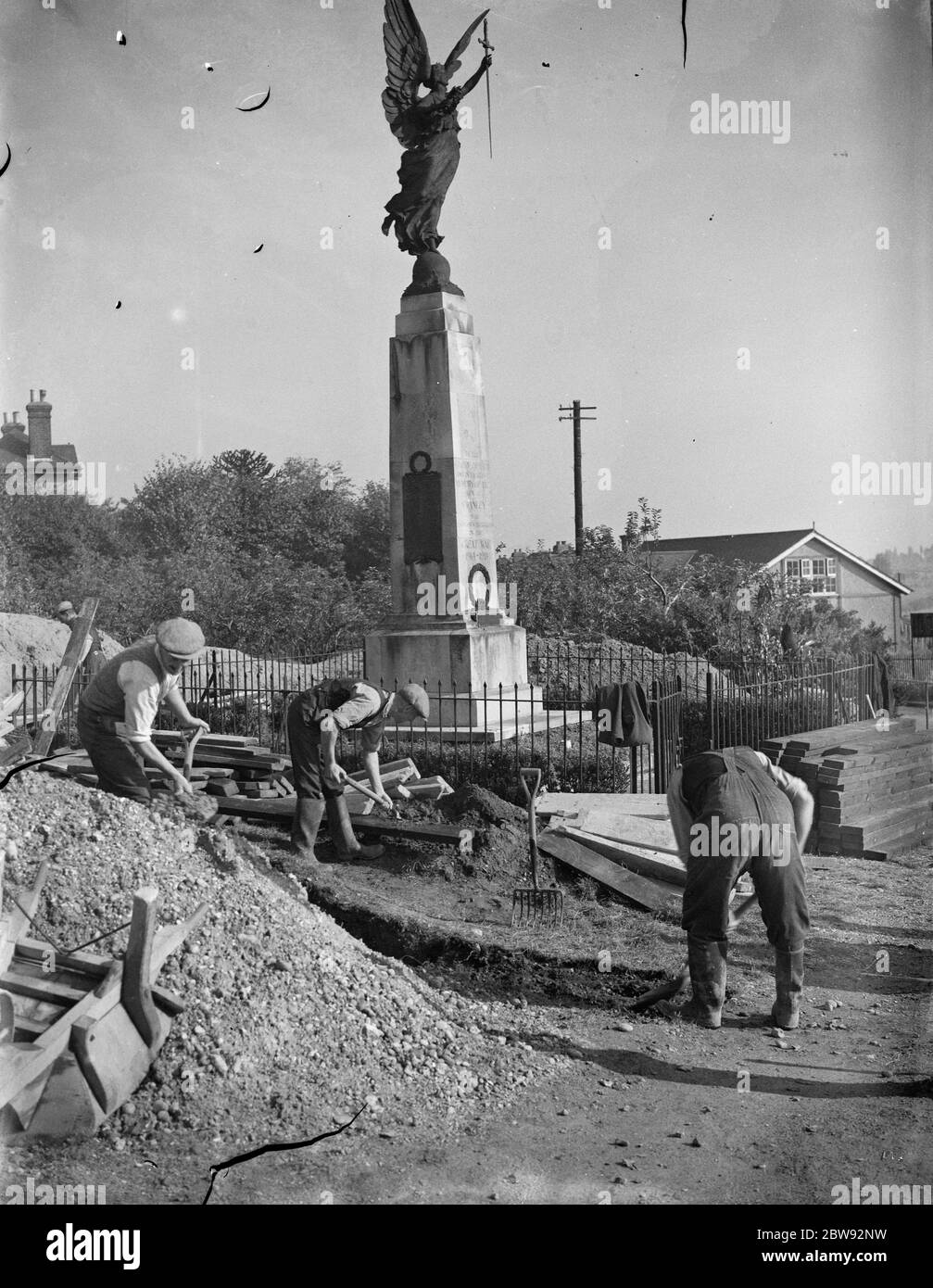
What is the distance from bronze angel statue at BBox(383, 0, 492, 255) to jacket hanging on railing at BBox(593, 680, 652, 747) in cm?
414

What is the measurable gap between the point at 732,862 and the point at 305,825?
273 centimetres

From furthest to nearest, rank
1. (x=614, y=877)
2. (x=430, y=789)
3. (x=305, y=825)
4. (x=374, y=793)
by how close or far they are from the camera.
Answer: (x=430, y=789)
(x=374, y=793)
(x=305, y=825)
(x=614, y=877)

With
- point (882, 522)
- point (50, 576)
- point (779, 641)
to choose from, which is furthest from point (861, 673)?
point (50, 576)

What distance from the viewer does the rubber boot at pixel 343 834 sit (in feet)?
19.4

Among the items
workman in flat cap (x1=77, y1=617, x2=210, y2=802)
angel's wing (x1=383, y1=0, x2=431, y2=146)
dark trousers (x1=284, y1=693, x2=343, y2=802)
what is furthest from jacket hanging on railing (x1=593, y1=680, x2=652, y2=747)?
angel's wing (x1=383, y1=0, x2=431, y2=146)

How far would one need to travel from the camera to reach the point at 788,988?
13.7ft

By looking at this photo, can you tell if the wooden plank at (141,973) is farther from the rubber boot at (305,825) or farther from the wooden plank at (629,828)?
the wooden plank at (629,828)

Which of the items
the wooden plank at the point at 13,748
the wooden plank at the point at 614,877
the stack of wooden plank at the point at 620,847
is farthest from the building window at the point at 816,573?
the wooden plank at the point at 13,748

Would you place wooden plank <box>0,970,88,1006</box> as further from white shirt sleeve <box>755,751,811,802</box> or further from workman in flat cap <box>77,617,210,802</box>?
white shirt sleeve <box>755,751,811,802</box>

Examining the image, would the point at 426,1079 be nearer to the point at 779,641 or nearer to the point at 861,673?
the point at 861,673

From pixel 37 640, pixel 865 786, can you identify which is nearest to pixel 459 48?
pixel 865 786

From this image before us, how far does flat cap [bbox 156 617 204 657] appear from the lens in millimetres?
4477

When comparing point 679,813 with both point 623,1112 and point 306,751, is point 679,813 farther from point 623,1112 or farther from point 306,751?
point 306,751

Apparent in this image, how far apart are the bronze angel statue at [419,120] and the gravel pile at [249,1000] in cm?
411
